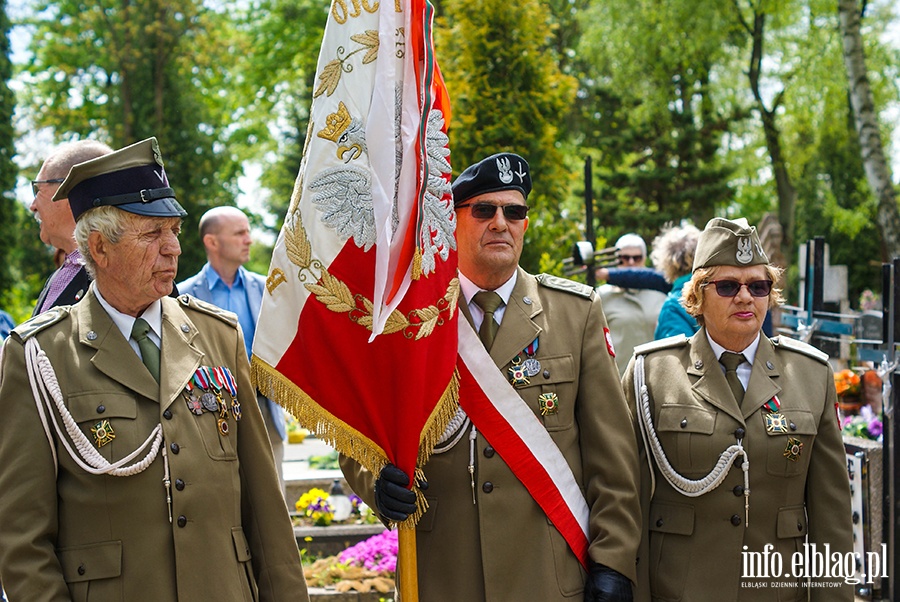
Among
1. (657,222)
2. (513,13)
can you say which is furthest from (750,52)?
(513,13)

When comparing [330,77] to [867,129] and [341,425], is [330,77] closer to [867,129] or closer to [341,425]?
[341,425]

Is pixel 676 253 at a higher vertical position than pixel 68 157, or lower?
lower

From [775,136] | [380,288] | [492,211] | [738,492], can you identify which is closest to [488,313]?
[492,211]

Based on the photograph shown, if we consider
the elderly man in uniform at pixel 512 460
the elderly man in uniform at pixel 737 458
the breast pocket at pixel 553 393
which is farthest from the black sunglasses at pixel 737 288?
the breast pocket at pixel 553 393

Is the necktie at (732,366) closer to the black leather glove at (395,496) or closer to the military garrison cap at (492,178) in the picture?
the military garrison cap at (492,178)

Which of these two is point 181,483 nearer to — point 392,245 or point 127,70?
point 392,245

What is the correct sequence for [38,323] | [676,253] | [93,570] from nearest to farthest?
[93,570] → [38,323] → [676,253]

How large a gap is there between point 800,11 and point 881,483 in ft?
75.1

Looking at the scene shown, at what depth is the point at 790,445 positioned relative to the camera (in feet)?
12.3

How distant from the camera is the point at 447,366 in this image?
3.48 meters

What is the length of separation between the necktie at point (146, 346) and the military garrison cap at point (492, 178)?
125cm

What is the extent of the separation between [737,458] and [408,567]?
1.30 m

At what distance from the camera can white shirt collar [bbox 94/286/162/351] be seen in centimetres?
316

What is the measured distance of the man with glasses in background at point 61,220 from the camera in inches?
156
